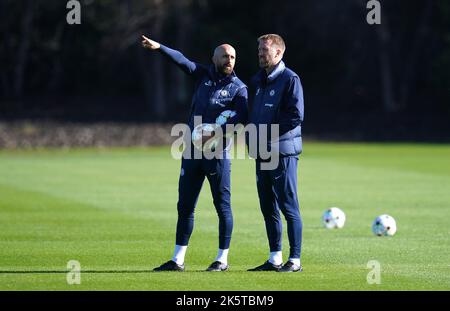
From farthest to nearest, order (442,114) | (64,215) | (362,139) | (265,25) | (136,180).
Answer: (265,25) → (442,114) → (362,139) → (136,180) → (64,215)

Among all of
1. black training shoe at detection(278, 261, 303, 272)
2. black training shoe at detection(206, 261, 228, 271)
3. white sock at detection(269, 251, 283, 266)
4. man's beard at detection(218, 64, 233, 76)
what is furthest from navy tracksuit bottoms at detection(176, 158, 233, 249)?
man's beard at detection(218, 64, 233, 76)

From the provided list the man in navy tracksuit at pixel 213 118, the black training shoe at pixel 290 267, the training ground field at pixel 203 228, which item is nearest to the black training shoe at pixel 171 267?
the man in navy tracksuit at pixel 213 118

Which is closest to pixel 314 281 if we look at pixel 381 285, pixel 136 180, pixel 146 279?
pixel 381 285

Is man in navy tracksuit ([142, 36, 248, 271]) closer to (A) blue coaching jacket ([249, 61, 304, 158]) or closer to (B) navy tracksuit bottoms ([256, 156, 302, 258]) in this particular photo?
(A) blue coaching jacket ([249, 61, 304, 158])

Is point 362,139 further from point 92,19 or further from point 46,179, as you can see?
point 46,179

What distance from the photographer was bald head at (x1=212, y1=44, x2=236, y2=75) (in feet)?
39.3

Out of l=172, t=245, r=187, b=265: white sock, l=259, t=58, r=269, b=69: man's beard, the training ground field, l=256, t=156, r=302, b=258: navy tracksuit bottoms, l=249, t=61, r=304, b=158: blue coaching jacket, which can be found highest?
l=259, t=58, r=269, b=69: man's beard

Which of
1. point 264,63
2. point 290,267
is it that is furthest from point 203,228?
point 264,63

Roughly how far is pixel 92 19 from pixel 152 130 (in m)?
9.86

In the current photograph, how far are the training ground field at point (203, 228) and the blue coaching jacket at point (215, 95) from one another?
1854 mm

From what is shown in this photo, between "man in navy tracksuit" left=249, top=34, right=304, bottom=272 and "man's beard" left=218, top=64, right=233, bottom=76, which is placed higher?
"man's beard" left=218, top=64, right=233, bottom=76

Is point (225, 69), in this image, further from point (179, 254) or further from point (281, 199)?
point (179, 254)

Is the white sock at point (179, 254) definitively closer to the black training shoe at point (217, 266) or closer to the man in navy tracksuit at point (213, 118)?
the man in navy tracksuit at point (213, 118)

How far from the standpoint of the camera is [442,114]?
172 feet
